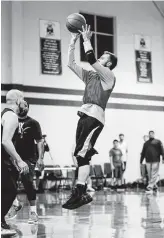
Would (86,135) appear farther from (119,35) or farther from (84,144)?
(119,35)

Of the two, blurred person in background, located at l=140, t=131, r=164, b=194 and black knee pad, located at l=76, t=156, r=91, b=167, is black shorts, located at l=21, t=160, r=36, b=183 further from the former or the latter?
blurred person in background, located at l=140, t=131, r=164, b=194

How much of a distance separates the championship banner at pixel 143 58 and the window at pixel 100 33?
1.16 meters

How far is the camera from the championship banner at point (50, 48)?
15922mm

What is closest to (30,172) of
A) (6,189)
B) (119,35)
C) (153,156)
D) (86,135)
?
(6,189)

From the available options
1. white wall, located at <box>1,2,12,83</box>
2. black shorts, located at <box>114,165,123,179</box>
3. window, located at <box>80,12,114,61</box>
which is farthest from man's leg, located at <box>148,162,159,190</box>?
white wall, located at <box>1,2,12,83</box>

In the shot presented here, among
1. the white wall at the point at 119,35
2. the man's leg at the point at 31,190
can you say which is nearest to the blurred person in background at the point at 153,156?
the white wall at the point at 119,35

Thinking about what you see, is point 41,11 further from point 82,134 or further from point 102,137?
point 82,134

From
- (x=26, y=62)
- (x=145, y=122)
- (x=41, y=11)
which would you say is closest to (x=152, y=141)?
(x=145, y=122)

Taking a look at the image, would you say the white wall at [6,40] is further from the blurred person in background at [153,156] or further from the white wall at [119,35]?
the blurred person in background at [153,156]

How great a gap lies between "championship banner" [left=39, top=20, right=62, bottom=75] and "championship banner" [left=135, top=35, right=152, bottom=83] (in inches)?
134

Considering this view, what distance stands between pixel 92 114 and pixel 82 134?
0.83 ft

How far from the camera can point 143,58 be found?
59.0 ft

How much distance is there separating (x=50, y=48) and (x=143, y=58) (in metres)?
4.06

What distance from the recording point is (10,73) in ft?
49.8
